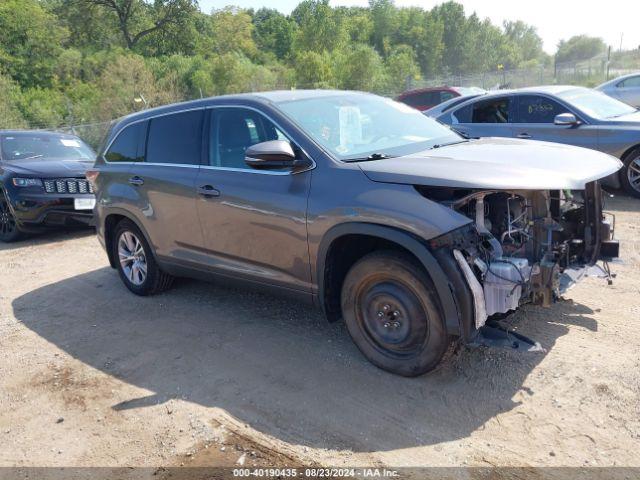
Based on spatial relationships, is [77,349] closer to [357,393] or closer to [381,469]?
[357,393]

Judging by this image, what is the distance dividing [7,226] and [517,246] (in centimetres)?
803

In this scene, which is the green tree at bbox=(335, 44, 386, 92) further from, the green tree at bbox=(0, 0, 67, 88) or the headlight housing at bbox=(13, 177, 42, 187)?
the headlight housing at bbox=(13, 177, 42, 187)

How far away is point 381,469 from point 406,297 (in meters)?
1.06

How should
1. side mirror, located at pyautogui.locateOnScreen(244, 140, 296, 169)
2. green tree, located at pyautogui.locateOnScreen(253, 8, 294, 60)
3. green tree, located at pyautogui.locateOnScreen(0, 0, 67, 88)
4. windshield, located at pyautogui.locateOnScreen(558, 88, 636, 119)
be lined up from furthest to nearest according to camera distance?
green tree, located at pyautogui.locateOnScreen(253, 8, 294, 60) → green tree, located at pyautogui.locateOnScreen(0, 0, 67, 88) → windshield, located at pyautogui.locateOnScreen(558, 88, 636, 119) → side mirror, located at pyautogui.locateOnScreen(244, 140, 296, 169)

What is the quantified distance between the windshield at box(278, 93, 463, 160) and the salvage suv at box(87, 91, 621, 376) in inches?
0.6

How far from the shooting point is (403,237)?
11.1ft

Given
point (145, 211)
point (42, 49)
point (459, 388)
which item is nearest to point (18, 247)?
point (145, 211)

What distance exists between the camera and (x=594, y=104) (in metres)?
8.53

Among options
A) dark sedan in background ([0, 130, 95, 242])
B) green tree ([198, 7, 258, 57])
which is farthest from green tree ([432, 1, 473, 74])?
dark sedan in background ([0, 130, 95, 242])

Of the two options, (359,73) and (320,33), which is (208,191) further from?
(320,33)

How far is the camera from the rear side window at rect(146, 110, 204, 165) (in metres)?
4.83

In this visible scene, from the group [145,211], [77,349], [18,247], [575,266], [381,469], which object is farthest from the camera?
[18,247]

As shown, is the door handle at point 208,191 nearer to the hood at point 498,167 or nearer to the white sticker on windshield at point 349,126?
the white sticker on windshield at point 349,126

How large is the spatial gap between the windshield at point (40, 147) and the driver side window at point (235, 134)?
5601mm
